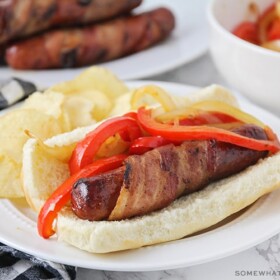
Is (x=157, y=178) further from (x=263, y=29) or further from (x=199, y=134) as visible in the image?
(x=263, y=29)

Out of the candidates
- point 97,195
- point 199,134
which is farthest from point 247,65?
point 97,195

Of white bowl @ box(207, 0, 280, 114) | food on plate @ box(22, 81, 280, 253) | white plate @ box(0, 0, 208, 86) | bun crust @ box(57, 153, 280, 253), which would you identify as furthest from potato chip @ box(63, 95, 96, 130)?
white plate @ box(0, 0, 208, 86)

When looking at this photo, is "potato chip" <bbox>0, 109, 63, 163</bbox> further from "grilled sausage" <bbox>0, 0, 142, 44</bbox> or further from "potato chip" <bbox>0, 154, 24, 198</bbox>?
"grilled sausage" <bbox>0, 0, 142, 44</bbox>

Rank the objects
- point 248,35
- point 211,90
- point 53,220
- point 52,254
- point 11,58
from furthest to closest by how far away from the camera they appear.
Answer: point 11,58, point 248,35, point 211,90, point 53,220, point 52,254

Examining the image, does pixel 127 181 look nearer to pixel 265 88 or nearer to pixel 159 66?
pixel 265 88

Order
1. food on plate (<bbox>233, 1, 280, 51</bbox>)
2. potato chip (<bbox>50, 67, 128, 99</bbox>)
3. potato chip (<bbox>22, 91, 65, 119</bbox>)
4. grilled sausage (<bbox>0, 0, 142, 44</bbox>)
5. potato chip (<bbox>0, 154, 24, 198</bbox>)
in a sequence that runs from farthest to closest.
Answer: grilled sausage (<bbox>0, 0, 142, 44</bbox>)
food on plate (<bbox>233, 1, 280, 51</bbox>)
potato chip (<bbox>50, 67, 128, 99</bbox>)
potato chip (<bbox>22, 91, 65, 119</bbox>)
potato chip (<bbox>0, 154, 24, 198</bbox>)

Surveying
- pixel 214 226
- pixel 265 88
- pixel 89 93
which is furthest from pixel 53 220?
pixel 265 88

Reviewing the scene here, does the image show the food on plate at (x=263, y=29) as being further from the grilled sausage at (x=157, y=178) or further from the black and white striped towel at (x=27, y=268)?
the black and white striped towel at (x=27, y=268)

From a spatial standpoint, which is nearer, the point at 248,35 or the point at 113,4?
the point at 248,35
